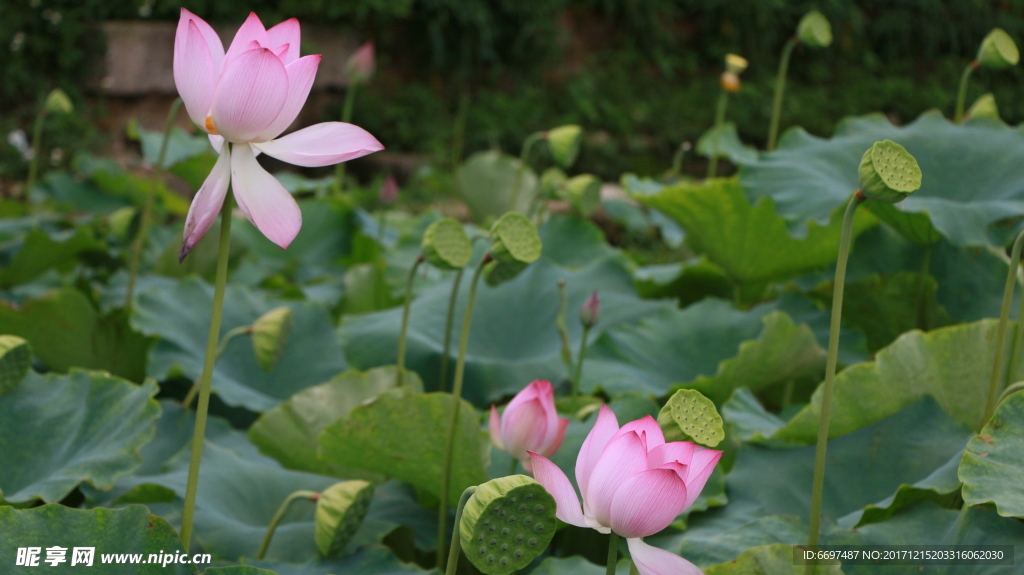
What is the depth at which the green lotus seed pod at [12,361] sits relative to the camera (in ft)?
2.19

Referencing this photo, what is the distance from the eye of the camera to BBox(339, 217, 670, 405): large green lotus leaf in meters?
1.02

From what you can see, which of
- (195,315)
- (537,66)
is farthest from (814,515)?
(537,66)

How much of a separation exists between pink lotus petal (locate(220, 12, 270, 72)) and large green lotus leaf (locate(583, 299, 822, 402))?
23.7 inches

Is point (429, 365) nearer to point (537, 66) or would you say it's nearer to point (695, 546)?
point (695, 546)

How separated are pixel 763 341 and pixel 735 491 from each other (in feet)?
0.67

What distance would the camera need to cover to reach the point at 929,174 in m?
1.05

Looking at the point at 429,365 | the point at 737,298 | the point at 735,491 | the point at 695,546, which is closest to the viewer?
the point at 695,546

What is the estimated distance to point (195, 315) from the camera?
1124 mm

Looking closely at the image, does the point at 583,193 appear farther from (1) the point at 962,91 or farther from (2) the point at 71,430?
(2) the point at 71,430

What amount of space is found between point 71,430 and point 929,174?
1059mm

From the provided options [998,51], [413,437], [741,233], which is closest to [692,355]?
[741,233]

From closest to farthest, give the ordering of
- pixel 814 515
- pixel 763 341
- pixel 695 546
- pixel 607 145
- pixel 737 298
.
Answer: pixel 814 515 → pixel 695 546 → pixel 763 341 → pixel 737 298 → pixel 607 145

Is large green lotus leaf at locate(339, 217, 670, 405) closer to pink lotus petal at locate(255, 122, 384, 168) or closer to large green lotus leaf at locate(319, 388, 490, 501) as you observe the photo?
large green lotus leaf at locate(319, 388, 490, 501)

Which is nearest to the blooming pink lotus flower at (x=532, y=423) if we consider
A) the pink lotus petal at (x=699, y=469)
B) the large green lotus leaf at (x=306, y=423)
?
the pink lotus petal at (x=699, y=469)
